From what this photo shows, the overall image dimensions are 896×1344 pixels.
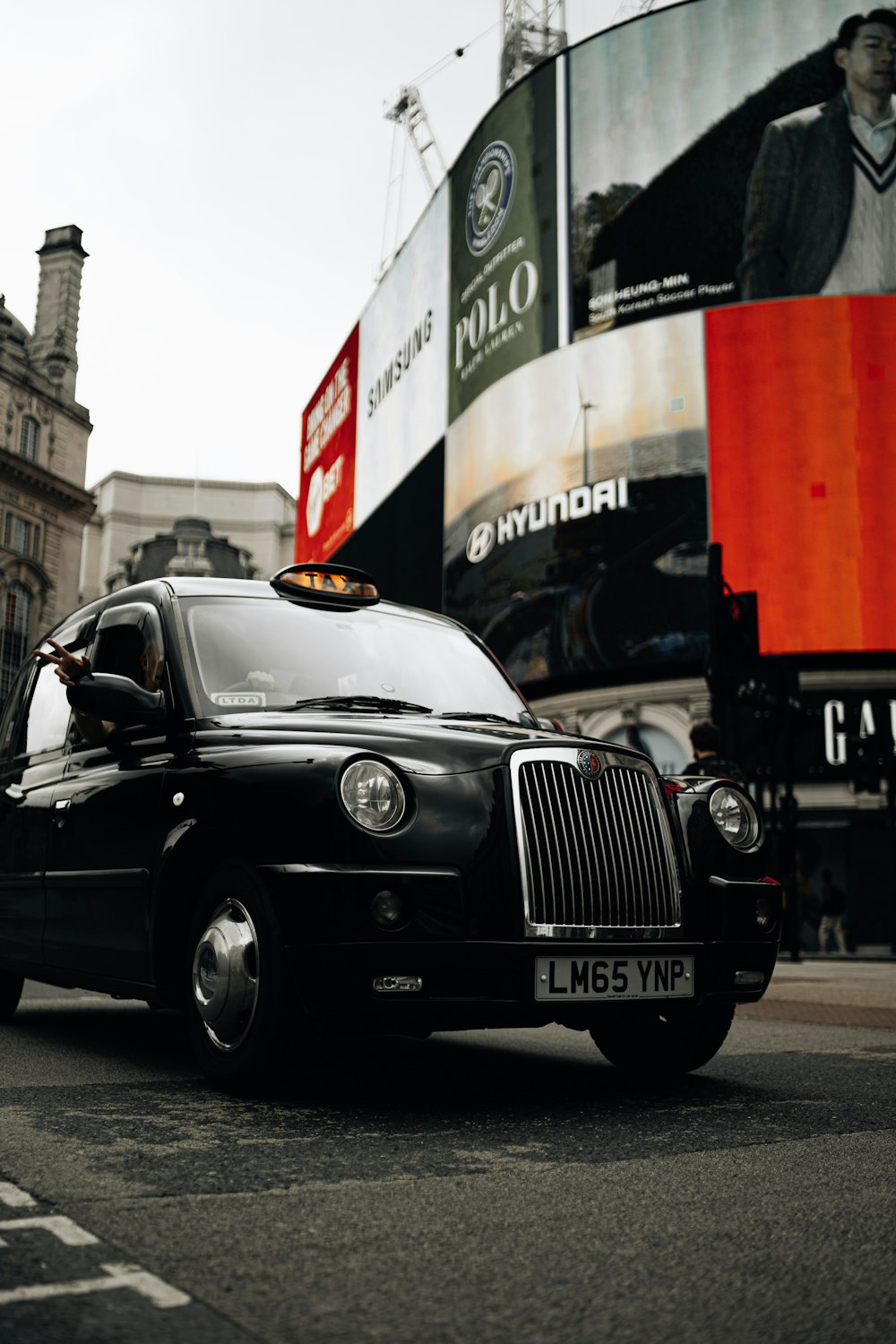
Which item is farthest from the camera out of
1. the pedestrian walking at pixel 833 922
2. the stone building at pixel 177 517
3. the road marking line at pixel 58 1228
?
the stone building at pixel 177 517

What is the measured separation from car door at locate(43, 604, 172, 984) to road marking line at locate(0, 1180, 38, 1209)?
1656mm

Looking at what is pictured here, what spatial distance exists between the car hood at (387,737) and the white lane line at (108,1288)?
Result: 1986mm

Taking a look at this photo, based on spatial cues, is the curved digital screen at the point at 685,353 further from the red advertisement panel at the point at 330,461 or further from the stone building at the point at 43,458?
the stone building at the point at 43,458

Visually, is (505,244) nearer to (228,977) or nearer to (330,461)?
(330,461)

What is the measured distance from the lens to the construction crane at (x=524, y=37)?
50.2 meters

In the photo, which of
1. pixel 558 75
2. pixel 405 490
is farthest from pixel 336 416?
pixel 558 75

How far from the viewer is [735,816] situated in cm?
466

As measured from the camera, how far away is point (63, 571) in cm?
5684

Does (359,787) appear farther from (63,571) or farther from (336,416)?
(63,571)

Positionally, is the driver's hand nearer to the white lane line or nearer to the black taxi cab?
the black taxi cab

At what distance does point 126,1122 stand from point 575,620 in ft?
96.8

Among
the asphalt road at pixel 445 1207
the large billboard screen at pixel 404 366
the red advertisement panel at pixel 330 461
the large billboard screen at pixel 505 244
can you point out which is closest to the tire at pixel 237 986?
the asphalt road at pixel 445 1207

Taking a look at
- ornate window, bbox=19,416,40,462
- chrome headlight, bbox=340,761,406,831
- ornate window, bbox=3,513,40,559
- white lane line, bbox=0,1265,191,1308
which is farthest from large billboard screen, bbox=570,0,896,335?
white lane line, bbox=0,1265,191,1308

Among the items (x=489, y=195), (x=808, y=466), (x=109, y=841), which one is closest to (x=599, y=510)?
(x=808, y=466)
